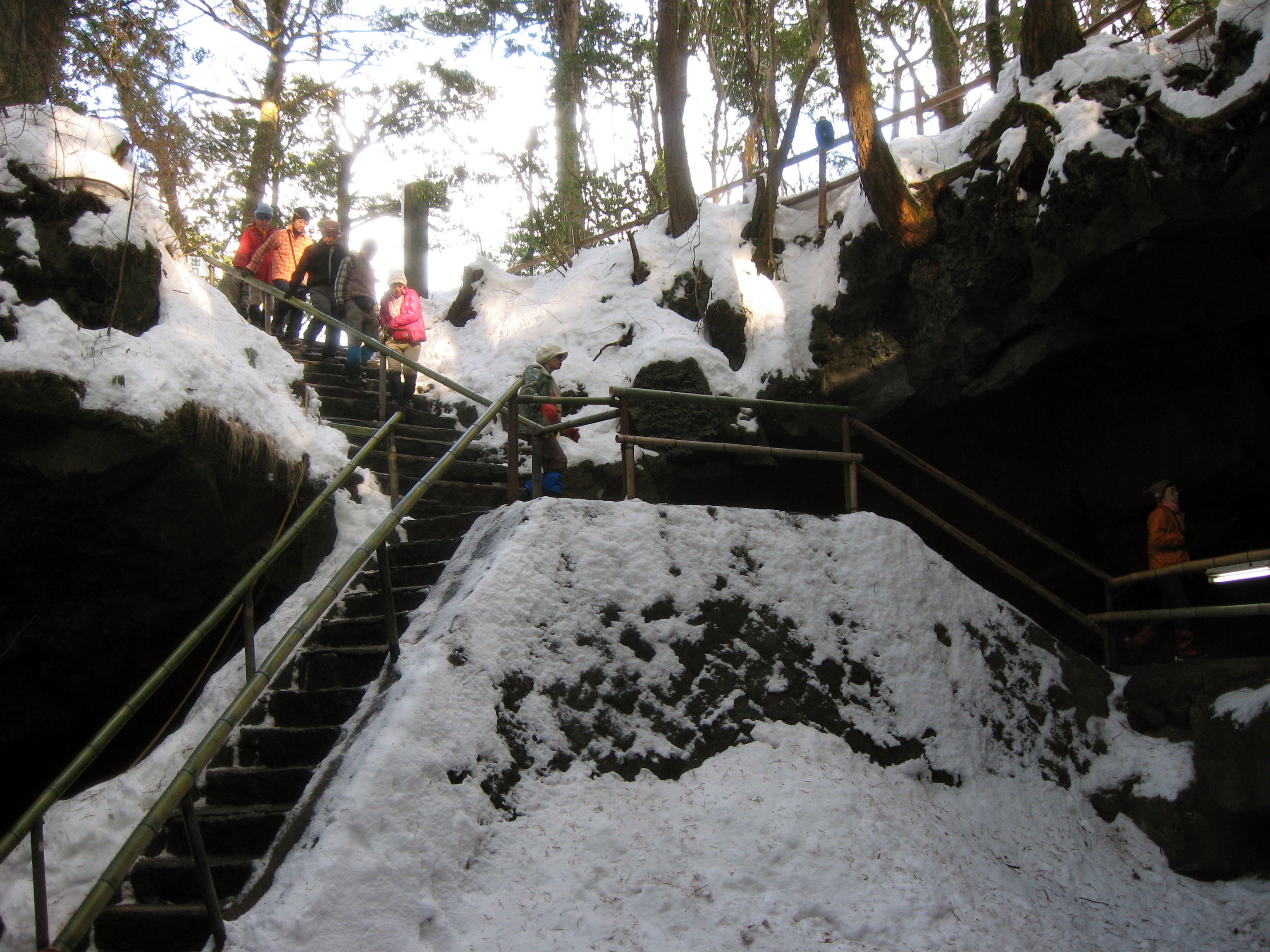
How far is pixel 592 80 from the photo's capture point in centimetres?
1459

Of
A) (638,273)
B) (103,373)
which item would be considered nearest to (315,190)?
(638,273)

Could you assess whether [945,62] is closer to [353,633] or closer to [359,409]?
[359,409]

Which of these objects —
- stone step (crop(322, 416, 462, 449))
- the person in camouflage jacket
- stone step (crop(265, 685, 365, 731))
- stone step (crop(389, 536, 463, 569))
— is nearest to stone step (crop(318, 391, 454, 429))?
stone step (crop(322, 416, 462, 449))

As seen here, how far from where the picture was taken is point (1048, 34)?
7.38 m

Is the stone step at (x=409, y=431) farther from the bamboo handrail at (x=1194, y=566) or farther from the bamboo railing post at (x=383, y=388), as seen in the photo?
the bamboo handrail at (x=1194, y=566)

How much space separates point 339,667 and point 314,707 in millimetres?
272

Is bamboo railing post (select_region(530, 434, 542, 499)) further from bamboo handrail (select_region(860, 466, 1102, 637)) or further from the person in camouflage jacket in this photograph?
bamboo handrail (select_region(860, 466, 1102, 637))

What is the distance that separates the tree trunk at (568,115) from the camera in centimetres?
1291

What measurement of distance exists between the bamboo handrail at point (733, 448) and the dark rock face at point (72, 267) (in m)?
3.66

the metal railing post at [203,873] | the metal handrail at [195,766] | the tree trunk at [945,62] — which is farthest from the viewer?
the tree trunk at [945,62]

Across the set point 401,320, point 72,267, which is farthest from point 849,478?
point 401,320

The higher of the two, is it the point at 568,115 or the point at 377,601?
the point at 568,115

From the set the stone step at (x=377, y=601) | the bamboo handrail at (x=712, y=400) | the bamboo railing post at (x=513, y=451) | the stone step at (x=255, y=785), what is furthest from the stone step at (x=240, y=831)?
the bamboo handrail at (x=712, y=400)

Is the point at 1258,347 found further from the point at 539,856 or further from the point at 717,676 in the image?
the point at 539,856
